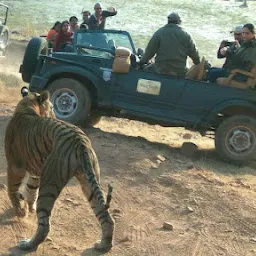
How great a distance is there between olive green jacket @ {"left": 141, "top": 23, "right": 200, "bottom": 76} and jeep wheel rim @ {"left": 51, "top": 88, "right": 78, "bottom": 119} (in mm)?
1332

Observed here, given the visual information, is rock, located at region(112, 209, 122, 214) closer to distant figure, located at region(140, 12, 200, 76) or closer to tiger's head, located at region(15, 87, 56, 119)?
tiger's head, located at region(15, 87, 56, 119)

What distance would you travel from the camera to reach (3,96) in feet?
37.8

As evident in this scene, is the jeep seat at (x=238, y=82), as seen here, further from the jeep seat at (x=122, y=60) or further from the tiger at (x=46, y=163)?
the tiger at (x=46, y=163)

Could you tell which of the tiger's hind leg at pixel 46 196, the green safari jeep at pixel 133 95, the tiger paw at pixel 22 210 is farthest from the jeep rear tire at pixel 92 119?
the tiger's hind leg at pixel 46 196

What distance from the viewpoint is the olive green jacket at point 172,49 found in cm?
866

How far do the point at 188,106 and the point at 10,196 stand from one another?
3.75m

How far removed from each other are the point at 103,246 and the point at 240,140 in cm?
407

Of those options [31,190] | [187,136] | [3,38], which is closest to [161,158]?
[187,136]

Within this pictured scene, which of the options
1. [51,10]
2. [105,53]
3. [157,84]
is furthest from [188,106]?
[51,10]

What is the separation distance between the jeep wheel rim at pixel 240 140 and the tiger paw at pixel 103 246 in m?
3.93

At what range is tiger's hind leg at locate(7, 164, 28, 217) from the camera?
213 inches

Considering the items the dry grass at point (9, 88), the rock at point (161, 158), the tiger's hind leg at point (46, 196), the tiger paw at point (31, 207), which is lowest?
the tiger paw at point (31, 207)

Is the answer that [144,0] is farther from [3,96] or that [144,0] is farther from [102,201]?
[102,201]

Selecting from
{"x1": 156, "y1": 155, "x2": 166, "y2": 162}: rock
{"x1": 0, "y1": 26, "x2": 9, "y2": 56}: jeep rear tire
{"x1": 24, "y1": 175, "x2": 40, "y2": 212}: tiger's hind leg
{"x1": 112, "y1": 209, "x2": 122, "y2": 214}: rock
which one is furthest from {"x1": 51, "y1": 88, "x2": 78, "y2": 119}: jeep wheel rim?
{"x1": 0, "y1": 26, "x2": 9, "y2": 56}: jeep rear tire
